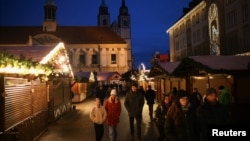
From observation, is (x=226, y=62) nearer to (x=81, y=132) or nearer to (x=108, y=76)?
Answer: (x=81, y=132)

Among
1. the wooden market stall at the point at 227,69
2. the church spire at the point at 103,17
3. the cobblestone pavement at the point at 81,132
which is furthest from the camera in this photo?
the church spire at the point at 103,17

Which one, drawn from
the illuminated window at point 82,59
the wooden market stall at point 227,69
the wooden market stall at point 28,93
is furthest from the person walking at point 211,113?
the illuminated window at point 82,59

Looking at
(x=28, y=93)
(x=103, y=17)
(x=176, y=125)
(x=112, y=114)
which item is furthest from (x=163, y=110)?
(x=103, y=17)

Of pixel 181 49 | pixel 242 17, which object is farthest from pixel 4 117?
pixel 181 49

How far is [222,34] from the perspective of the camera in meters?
37.0

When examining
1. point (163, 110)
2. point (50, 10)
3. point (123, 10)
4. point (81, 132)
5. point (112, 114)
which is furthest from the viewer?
point (123, 10)

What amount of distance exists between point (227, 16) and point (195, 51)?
13411 mm

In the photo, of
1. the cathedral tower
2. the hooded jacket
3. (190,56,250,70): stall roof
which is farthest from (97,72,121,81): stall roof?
the hooded jacket

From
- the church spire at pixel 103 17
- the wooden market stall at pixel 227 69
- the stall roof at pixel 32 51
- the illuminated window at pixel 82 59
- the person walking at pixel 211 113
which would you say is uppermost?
the church spire at pixel 103 17

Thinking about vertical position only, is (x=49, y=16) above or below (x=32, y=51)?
above

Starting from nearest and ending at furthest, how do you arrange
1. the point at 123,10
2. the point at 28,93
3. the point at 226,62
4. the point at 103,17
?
the point at 28,93 → the point at 226,62 → the point at 103,17 → the point at 123,10

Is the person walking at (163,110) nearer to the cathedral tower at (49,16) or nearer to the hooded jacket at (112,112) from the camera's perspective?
the hooded jacket at (112,112)

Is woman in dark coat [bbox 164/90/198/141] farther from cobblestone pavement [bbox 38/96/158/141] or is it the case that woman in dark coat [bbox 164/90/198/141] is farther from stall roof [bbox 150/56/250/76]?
stall roof [bbox 150/56/250/76]

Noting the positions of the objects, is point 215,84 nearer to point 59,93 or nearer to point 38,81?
point 59,93
